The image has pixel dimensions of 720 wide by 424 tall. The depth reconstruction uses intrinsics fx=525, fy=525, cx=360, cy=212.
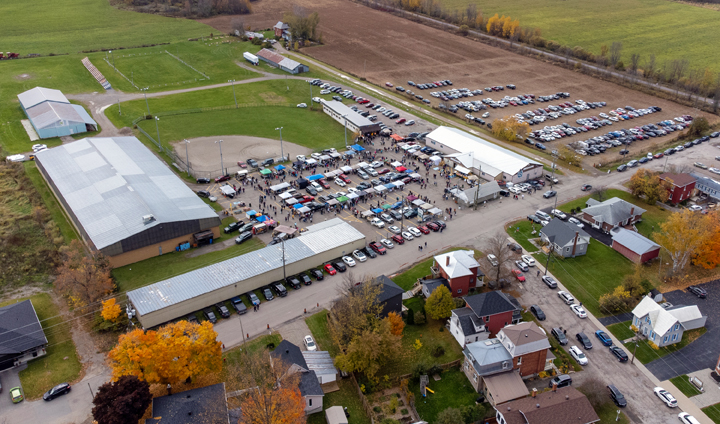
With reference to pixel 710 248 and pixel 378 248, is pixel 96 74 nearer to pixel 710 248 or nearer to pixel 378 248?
pixel 378 248

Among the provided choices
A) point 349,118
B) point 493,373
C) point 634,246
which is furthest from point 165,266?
point 634,246

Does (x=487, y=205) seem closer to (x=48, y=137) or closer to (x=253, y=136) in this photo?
(x=253, y=136)

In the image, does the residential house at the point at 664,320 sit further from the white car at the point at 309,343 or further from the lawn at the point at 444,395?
the white car at the point at 309,343

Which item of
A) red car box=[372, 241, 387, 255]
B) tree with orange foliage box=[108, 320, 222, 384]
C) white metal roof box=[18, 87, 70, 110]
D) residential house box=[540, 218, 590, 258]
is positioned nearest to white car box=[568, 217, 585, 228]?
residential house box=[540, 218, 590, 258]

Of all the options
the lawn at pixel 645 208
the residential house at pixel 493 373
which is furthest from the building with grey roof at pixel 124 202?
the lawn at pixel 645 208

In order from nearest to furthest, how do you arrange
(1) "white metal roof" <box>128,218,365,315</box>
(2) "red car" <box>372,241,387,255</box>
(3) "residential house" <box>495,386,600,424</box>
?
(3) "residential house" <box>495,386,600,424</box>, (1) "white metal roof" <box>128,218,365,315</box>, (2) "red car" <box>372,241,387,255</box>

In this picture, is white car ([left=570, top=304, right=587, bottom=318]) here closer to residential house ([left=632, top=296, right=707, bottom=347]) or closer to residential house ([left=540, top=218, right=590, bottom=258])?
residential house ([left=632, top=296, right=707, bottom=347])
